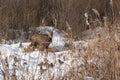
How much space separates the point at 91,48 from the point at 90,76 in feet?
1.31

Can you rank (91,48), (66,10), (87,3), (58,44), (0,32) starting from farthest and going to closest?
(87,3), (66,10), (0,32), (58,44), (91,48)

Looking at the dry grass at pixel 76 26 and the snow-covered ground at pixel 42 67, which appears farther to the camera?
the dry grass at pixel 76 26

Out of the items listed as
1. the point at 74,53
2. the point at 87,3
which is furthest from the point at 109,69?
the point at 87,3

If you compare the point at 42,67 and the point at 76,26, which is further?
the point at 76,26

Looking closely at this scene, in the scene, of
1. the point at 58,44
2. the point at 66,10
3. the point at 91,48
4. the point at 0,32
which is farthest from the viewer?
the point at 66,10

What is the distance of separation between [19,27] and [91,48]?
3979mm

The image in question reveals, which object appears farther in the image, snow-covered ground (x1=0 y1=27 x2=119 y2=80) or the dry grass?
the dry grass

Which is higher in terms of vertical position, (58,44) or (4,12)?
(4,12)

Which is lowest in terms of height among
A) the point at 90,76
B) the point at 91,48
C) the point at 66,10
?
the point at 90,76

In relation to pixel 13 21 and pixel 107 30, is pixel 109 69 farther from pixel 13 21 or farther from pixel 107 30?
pixel 13 21

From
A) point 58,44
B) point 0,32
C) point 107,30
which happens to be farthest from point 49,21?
point 107,30

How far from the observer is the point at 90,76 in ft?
12.2

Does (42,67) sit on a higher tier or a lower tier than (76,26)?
lower

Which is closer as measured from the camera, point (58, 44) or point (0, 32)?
point (58, 44)
